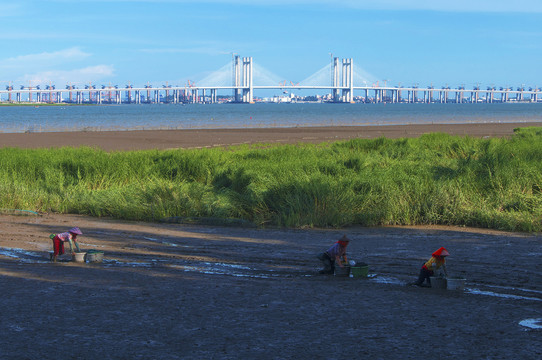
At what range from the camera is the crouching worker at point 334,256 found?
7.80 metres

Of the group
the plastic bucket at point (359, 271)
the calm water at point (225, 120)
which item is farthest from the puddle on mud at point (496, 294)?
the calm water at point (225, 120)

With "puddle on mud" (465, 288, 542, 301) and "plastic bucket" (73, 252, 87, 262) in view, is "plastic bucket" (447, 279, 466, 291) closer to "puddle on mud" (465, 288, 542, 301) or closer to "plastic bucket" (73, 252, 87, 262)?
"puddle on mud" (465, 288, 542, 301)

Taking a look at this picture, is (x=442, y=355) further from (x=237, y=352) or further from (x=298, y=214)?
(x=298, y=214)

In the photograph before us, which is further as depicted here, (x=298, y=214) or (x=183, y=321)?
(x=298, y=214)

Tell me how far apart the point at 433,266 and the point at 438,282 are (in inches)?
7.1

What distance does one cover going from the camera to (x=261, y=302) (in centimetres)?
668

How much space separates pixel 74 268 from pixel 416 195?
7.07 m

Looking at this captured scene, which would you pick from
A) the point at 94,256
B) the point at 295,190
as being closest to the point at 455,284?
the point at 94,256

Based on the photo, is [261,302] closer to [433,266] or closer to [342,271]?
[342,271]

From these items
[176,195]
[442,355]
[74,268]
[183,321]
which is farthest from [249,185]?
[442,355]

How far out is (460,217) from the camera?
12320 mm

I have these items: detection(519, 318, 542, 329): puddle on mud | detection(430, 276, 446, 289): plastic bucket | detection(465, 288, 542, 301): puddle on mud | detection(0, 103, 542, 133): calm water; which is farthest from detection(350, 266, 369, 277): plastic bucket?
detection(0, 103, 542, 133): calm water

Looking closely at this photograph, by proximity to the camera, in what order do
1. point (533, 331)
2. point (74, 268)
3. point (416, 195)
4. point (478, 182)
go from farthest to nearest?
point (478, 182) → point (416, 195) → point (74, 268) → point (533, 331)

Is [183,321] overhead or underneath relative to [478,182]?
underneath
